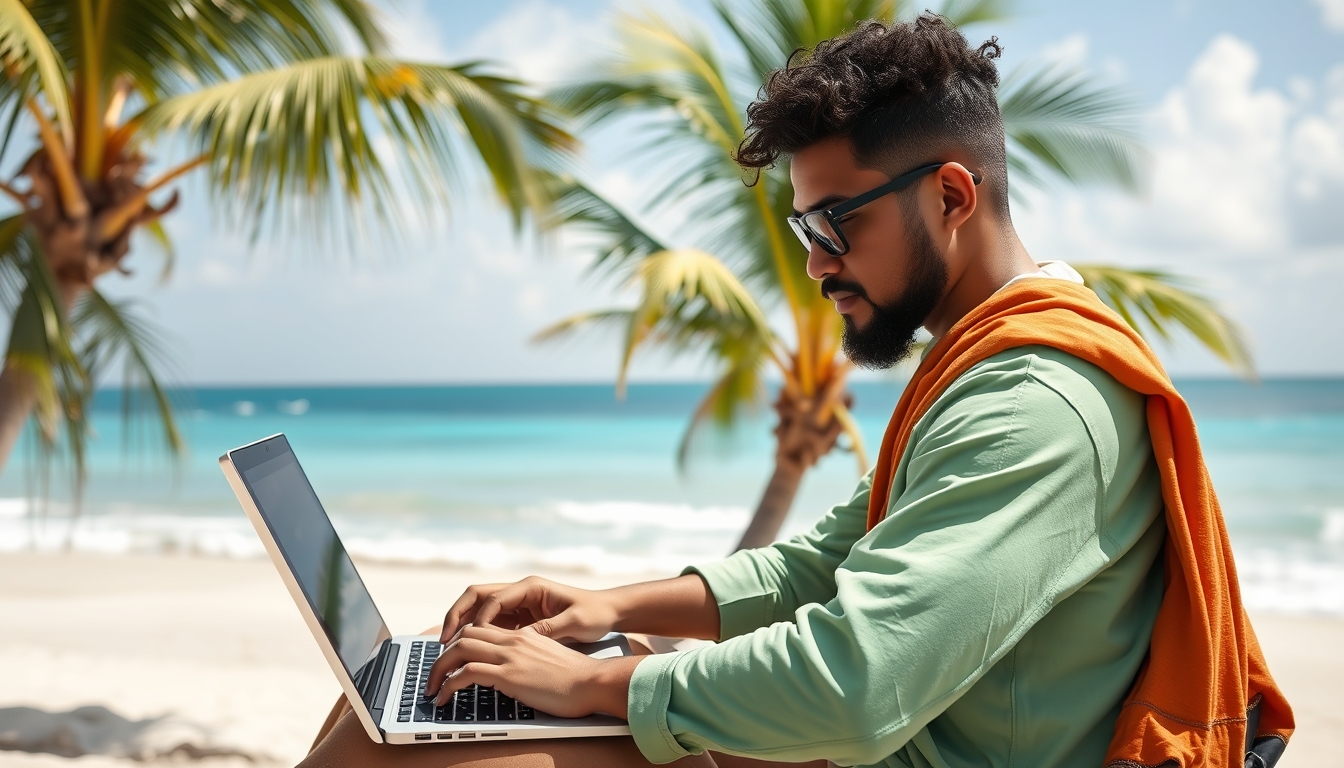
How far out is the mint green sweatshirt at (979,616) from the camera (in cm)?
108

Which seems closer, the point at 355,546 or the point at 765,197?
the point at 765,197

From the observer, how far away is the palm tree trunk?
5332mm

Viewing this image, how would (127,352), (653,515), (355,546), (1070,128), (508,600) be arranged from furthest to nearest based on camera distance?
(653,515) < (355,546) < (1070,128) < (127,352) < (508,600)

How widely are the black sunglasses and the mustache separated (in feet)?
0.15

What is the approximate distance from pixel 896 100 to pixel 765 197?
13.0 feet

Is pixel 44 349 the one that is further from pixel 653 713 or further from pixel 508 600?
pixel 653 713

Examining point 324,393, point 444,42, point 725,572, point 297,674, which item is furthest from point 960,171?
point 324,393

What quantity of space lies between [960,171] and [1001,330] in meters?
0.30

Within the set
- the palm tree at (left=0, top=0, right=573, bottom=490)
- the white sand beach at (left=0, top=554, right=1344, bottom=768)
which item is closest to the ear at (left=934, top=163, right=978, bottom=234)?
the palm tree at (left=0, top=0, right=573, bottom=490)

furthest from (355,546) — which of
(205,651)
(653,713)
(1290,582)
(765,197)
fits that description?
(653,713)

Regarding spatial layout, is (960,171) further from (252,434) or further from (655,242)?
(252,434)

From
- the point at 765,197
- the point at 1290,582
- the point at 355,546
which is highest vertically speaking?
the point at 765,197

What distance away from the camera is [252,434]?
3325cm

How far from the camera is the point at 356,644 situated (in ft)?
5.20
